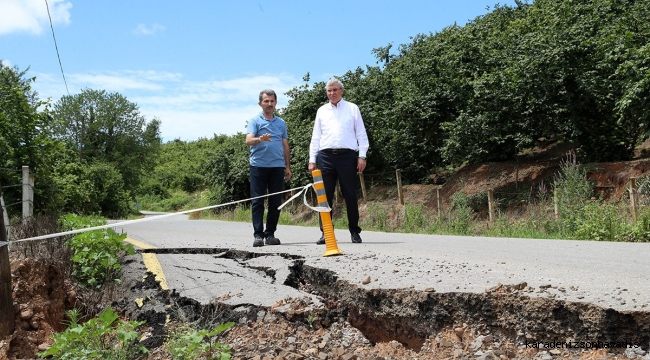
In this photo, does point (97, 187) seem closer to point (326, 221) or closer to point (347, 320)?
point (326, 221)

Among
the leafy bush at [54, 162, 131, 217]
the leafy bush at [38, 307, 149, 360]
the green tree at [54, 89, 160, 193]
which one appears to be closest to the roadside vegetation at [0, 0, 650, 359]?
the leafy bush at [38, 307, 149, 360]

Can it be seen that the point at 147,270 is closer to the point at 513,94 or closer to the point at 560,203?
the point at 560,203

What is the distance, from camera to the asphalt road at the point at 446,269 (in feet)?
11.8

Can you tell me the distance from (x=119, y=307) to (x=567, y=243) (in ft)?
16.3

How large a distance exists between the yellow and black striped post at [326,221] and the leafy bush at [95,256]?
1.97m

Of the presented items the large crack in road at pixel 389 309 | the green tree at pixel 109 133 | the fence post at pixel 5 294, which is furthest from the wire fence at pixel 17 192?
the green tree at pixel 109 133

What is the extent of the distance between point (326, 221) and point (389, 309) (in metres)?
2.21

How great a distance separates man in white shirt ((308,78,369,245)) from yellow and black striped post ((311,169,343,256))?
45 cm

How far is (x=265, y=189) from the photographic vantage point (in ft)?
23.8

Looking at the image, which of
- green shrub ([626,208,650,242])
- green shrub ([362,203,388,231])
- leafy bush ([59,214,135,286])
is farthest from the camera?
green shrub ([362,203,388,231])

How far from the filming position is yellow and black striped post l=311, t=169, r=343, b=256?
571 cm

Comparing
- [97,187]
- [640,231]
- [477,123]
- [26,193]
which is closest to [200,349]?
[640,231]

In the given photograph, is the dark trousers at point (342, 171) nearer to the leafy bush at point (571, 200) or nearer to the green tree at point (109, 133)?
the leafy bush at point (571, 200)

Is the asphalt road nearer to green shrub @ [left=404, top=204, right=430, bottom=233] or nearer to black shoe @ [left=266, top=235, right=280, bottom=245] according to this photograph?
black shoe @ [left=266, top=235, right=280, bottom=245]
